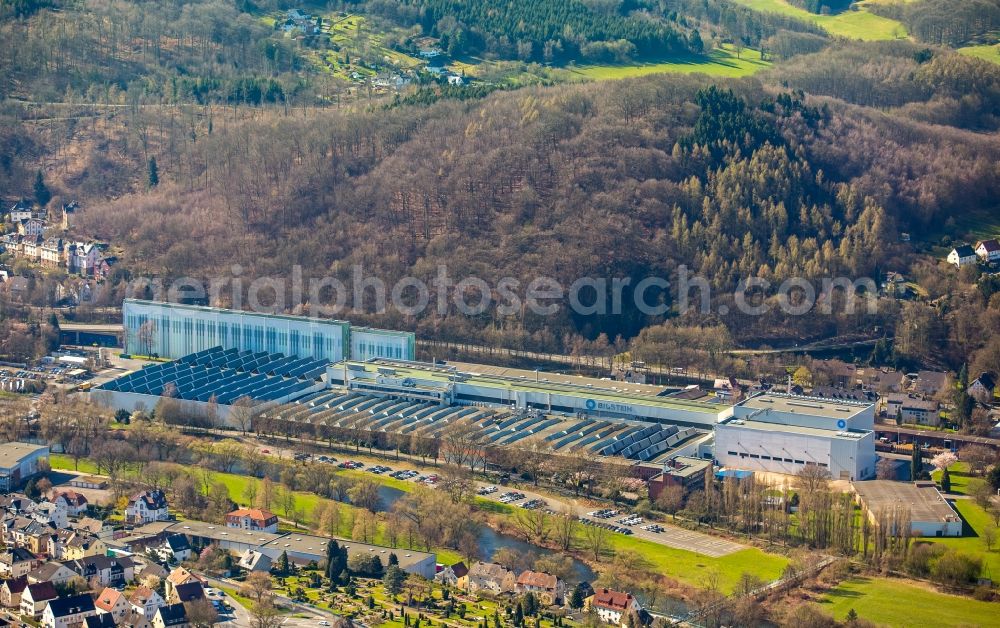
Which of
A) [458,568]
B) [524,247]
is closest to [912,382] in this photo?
[524,247]

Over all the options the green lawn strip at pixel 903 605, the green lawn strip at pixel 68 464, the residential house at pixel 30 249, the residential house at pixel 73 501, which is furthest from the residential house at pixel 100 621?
the residential house at pixel 30 249

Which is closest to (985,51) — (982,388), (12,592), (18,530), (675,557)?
(982,388)

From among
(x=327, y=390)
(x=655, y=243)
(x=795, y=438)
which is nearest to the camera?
(x=795, y=438)

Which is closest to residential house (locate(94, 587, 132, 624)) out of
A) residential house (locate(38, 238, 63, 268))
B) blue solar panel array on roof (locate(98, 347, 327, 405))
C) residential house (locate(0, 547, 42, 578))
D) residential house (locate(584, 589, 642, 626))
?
residential house (locate(0, 547, 42, 578))

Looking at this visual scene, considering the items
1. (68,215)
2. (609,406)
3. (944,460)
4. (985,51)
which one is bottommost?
(944,460)

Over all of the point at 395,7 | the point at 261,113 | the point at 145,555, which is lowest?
the point at 145,555

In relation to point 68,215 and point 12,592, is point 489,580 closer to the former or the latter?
point 12,592

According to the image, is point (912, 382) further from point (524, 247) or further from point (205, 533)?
Result: point (205, 533)
